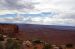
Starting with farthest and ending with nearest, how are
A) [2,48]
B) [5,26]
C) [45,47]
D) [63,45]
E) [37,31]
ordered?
[5,26]
[37,31]
[63,45]
[45,47]
[2,48]

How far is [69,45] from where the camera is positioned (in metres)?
20.8

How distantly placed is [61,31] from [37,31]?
2.52m

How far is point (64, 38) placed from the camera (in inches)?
884

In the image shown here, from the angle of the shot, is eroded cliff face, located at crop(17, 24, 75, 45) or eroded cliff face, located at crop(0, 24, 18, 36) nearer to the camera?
eroded cliff face, located at crop(17, 24, 75, 45)

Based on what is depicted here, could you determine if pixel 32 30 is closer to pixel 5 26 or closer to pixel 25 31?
pixel 25 31

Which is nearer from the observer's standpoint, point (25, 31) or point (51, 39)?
point (51, 39)

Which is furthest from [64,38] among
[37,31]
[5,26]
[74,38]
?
[5,26]

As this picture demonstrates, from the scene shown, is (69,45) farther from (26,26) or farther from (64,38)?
(26,26)

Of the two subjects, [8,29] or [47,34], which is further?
[8,29]

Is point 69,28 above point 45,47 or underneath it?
above

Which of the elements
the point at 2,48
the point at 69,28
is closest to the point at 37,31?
the point at 69,28

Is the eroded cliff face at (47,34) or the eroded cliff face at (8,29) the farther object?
the eroded cliff face at (8,29)

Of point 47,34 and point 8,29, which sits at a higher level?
point 8,29

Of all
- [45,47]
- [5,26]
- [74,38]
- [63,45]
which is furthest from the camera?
[5,26]
